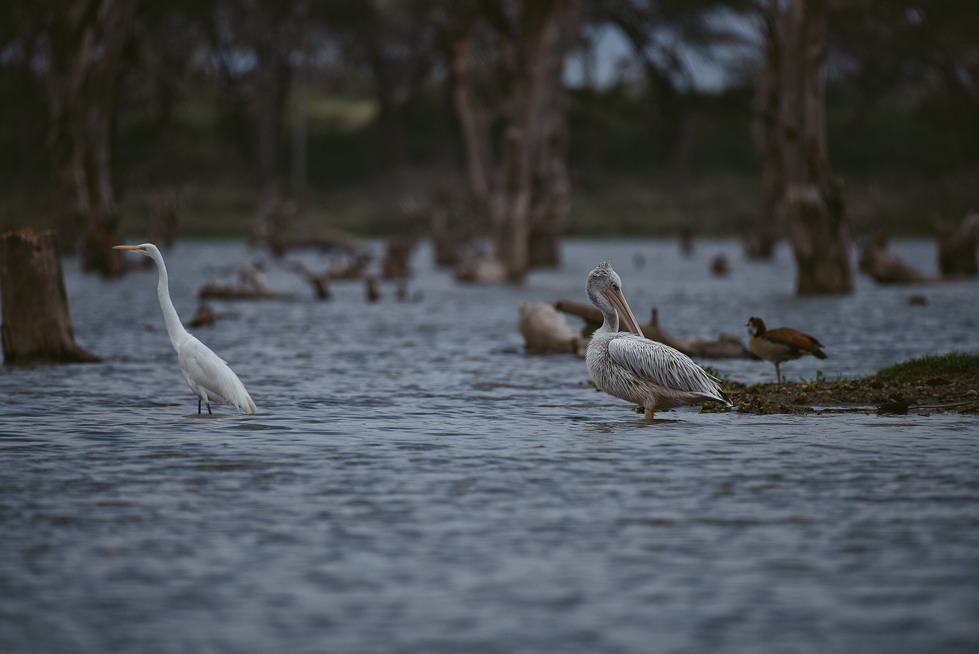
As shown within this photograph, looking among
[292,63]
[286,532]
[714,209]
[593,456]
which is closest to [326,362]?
[593,456]

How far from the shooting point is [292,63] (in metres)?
71.5

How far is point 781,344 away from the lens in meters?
14.1

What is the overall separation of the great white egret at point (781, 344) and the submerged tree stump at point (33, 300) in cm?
764

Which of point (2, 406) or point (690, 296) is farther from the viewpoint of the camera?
point (690, 296)

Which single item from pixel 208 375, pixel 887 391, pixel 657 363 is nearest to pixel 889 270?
pixel 887 391

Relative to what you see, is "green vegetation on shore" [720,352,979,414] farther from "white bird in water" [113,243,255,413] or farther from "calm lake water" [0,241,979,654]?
"white bird in water" [113,243,255,413]

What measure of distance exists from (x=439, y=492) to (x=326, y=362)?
9499mm

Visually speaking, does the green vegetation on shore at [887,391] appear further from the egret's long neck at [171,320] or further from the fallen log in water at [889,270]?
the fallen log in water at [889,270]

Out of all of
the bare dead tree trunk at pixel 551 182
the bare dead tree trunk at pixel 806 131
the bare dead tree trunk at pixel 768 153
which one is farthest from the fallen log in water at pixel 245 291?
the bare dead tree trunk at pixel 768 153

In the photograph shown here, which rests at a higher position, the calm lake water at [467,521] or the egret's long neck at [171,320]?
the egret's long neck at [171,320]

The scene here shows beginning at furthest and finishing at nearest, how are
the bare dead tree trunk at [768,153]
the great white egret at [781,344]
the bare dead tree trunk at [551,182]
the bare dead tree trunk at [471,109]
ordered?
the bare dead tree trunk at [551,182] → the bare dead tree trunk at [471,109] → the bare dead tree trunk at [768,153] → the great white egret at [781,344]

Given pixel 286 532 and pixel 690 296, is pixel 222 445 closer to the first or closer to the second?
pixel 286 532

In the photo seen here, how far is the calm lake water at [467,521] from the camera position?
20.8 ft

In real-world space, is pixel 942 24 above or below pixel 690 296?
above
